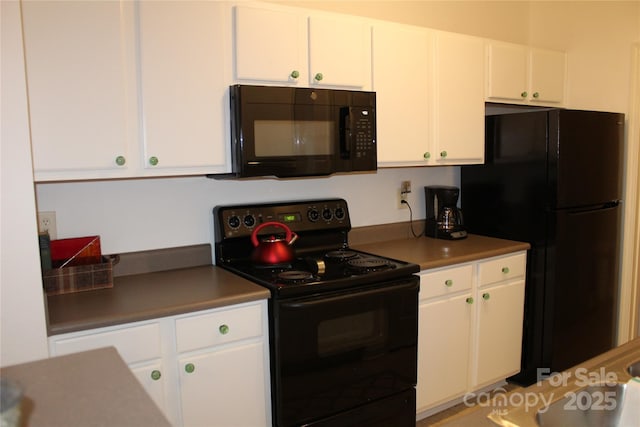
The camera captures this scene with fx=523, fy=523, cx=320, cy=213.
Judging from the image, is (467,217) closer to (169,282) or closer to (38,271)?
(169,282)

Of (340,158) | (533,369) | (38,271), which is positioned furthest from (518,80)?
(38,271)

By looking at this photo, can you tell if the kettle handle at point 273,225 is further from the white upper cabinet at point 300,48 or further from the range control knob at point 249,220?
the white upper cabinet at point 300,48

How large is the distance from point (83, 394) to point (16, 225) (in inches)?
29.5

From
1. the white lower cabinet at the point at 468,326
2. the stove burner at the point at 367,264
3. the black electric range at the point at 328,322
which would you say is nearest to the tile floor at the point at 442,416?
the white lower cabinet at the point at 468,326

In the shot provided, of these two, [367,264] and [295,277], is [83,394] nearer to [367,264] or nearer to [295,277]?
[295,277]

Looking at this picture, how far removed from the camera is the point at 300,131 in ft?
7.62

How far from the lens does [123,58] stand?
6.44 ft

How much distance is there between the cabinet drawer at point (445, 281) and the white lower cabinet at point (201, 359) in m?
0.87

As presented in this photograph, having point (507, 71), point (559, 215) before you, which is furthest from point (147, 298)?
point (507, 71)

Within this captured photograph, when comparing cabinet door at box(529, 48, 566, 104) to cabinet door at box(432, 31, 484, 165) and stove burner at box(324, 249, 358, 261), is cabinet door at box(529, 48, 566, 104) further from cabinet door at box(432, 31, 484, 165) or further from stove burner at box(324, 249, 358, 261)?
stove burner at box(324, 249, 358, 261)

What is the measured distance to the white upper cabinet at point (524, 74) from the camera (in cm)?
301

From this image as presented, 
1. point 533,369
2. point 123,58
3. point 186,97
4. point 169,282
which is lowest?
point 533,369

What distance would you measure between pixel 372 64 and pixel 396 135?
14.9 inches

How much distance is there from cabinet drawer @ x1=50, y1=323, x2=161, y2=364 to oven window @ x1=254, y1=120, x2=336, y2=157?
2.76ft
